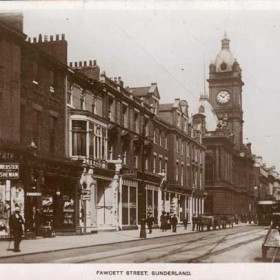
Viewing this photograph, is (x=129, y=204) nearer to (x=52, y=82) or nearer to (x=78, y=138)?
(x=78, y=138)

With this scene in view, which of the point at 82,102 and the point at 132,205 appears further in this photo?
the point at 132,205

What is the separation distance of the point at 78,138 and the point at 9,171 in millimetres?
9367

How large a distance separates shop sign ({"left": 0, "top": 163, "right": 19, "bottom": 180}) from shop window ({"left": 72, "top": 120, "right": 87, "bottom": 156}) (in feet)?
29.6

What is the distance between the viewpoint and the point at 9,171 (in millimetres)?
12328

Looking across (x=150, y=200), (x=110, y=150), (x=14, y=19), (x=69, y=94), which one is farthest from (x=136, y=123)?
(x=14, y=19)

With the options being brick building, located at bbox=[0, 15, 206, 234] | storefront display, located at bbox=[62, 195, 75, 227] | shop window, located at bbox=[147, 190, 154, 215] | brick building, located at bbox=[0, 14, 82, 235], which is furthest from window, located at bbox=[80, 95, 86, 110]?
shop window, located at bbox=[147, 190, 154, 215]

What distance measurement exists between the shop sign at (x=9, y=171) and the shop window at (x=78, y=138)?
9.03 meters

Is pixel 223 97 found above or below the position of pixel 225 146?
above

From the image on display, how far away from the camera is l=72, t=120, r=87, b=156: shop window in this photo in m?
21.5

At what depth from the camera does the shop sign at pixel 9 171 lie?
12.2 m

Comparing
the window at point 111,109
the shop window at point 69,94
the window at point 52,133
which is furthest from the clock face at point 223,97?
the window at point 52,133

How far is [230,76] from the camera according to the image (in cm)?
6556

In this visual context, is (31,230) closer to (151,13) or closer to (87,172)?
(87,172)

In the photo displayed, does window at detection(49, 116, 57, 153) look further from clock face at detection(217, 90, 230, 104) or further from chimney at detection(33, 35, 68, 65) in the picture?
clock face at detection(217, 90, 230, 104)
